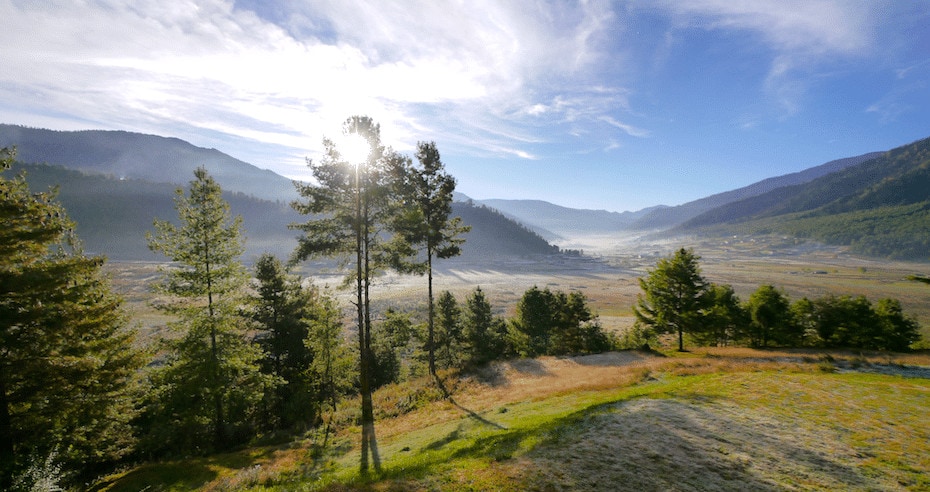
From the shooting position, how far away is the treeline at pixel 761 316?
1330 inches

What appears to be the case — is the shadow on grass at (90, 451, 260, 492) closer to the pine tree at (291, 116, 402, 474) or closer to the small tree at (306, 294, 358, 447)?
the pine tree at (291, 116, 402, 474)

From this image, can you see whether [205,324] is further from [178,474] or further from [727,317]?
[727,317]

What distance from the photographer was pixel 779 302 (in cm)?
3950

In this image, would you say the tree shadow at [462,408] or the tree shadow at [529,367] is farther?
the tree shadow at [529,367]

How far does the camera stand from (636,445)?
413 inches

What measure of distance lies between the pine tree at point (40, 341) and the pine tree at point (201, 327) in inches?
124

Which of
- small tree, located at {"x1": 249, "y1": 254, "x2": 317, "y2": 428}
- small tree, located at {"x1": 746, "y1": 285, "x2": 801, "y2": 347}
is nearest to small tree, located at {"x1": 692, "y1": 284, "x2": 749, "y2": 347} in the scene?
small tree, located at {"x1": 746, "y1": 285, "x2": 801, "y2": 347}

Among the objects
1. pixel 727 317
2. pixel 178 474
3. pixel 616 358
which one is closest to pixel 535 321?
pixel 616 358

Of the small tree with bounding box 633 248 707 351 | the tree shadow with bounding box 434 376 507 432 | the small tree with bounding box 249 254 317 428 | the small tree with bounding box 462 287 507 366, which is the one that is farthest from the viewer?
the small tree with bounding box 462 287 507 366

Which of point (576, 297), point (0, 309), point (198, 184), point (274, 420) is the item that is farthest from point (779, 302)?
point (0, 309)

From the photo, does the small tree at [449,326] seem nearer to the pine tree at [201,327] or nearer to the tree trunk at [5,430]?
the pine tree at [201,327]

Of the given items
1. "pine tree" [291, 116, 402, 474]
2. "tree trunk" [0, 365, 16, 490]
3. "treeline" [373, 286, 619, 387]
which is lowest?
"treeline" [373, 286, 619, 387]

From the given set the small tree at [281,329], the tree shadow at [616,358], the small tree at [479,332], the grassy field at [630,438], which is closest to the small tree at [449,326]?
the small tree at [479,332]

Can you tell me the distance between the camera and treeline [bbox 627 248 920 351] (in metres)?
33.8
